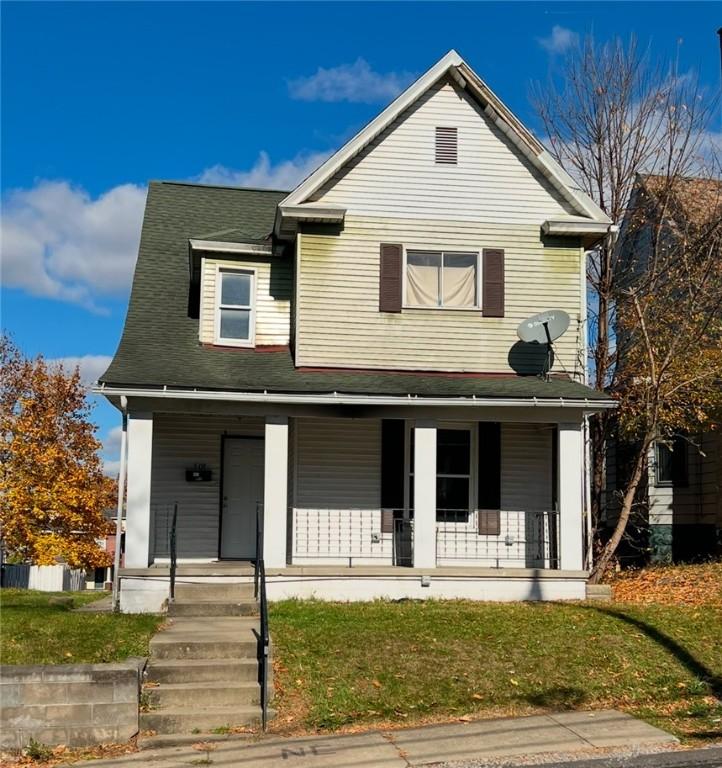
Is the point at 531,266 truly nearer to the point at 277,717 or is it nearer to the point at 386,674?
the point at 386,674

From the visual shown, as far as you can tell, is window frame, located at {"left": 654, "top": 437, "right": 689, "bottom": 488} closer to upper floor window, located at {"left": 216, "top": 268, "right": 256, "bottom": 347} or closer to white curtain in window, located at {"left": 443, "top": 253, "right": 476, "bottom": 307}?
white curtain in window, located at {"left": 443, "top": 253, "right": 476, "bottom": 307}

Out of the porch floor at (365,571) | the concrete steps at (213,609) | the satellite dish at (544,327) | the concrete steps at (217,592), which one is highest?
the satellite dish at (544,327)

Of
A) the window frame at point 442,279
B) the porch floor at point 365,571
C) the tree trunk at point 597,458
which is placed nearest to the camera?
the porch floor at point 365,571

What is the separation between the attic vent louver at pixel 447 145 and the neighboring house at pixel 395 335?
0.02 metres

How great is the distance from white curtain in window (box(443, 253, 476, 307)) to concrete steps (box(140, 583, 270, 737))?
678 cm

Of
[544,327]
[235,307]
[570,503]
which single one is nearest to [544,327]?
[544,327]

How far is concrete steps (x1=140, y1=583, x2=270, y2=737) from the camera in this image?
8.80m

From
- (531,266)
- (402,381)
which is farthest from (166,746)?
(531,266)

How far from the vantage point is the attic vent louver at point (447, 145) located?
51.9 ft

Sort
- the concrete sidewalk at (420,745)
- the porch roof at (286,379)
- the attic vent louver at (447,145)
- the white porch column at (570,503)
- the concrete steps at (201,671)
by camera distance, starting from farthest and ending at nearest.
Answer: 1. the attic vent louver at (447,145)
2. the white porch column at (570,503)
3. the porch roof at (286,379)
4. the concrete steps at (201,671)
5. the concrete sidewalk at (420,745)

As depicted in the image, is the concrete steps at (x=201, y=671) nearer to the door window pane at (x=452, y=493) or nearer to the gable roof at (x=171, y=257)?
the gable roof at (x=171, y=257)

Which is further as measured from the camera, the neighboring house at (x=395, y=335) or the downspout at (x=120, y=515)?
the neighboring house at (x=395, y=335)

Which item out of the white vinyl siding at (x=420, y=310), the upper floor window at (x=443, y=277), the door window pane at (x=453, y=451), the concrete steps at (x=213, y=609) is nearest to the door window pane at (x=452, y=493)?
the door window pane at (x=453, y=451)

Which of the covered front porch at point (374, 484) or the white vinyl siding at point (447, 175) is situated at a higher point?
the white vinyl siding at point (447, 175)
